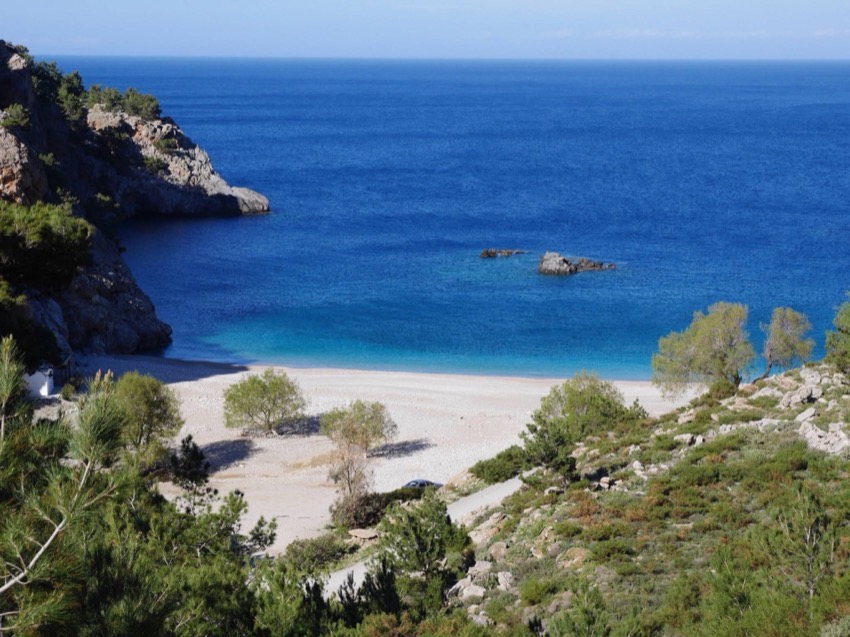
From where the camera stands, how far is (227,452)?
3391 centimetres

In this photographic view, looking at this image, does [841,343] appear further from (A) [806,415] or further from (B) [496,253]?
(B) [496,253]

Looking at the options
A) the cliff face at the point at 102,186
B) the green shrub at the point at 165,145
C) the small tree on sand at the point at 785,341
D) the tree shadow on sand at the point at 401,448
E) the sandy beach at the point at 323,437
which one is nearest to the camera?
the sandy beach at the point at 323,437

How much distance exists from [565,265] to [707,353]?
30645 mm

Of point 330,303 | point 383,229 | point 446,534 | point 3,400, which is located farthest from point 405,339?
point 3,400

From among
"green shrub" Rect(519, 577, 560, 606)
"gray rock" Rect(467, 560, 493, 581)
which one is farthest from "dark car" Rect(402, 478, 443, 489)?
"green shrub" Rect(519, 577, 560, 606)

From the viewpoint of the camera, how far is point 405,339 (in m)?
52.6

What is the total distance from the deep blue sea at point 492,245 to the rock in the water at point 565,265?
1.18 metres

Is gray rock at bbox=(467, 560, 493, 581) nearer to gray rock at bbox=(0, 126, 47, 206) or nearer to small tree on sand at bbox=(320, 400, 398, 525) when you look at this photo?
small tree on sand at bbox=(320, 400, 398, 525)

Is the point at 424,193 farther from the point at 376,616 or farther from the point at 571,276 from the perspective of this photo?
the point at 376,616

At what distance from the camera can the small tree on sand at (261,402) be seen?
35250mm

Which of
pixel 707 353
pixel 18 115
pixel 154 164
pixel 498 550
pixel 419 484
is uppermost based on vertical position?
pixel 18 115

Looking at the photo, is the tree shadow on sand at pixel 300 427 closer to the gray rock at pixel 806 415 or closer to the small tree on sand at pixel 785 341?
the small tree on sand at pixel 785 341

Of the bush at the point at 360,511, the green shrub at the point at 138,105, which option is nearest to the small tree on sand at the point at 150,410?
the bush at the point at 360,511

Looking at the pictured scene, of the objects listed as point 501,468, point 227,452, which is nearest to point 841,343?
point 501,468
